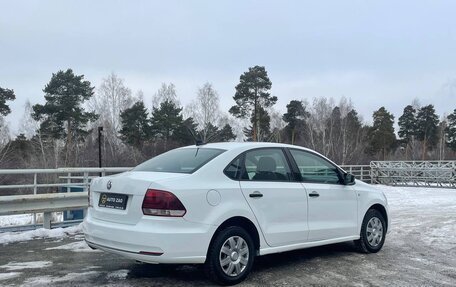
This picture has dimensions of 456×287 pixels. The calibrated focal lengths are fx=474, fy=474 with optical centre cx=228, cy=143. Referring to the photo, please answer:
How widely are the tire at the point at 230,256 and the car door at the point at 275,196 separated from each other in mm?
302

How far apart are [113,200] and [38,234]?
4.03m

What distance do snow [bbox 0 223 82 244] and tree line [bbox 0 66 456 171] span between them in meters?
36.0

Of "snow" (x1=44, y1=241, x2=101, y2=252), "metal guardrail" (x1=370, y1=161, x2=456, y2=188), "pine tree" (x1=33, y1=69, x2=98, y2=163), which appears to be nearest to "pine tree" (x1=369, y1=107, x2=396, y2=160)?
"pine tree" (x1=33, y1=69, x2=98, y2=163)

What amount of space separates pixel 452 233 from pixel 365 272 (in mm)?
4120

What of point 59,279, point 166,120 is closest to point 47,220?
point 59,279

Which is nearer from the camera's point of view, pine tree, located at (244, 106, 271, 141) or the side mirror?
the side mirror

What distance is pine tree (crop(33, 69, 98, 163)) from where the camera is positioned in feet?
149

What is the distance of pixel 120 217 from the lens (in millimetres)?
5098

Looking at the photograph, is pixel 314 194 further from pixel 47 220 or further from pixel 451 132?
pixel 451 132

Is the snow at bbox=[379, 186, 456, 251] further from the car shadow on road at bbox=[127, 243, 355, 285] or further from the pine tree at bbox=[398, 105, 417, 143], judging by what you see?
the pine tree at bbox=[398, 105, 417, 143]

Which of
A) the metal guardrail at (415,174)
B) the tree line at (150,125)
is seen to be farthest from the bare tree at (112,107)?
the metal guardrail at (415,174)

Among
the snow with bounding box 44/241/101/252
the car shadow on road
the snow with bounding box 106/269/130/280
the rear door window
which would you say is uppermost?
the rear door window

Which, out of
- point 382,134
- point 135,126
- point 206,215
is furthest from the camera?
point 382,134

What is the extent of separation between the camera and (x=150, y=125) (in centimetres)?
5078
